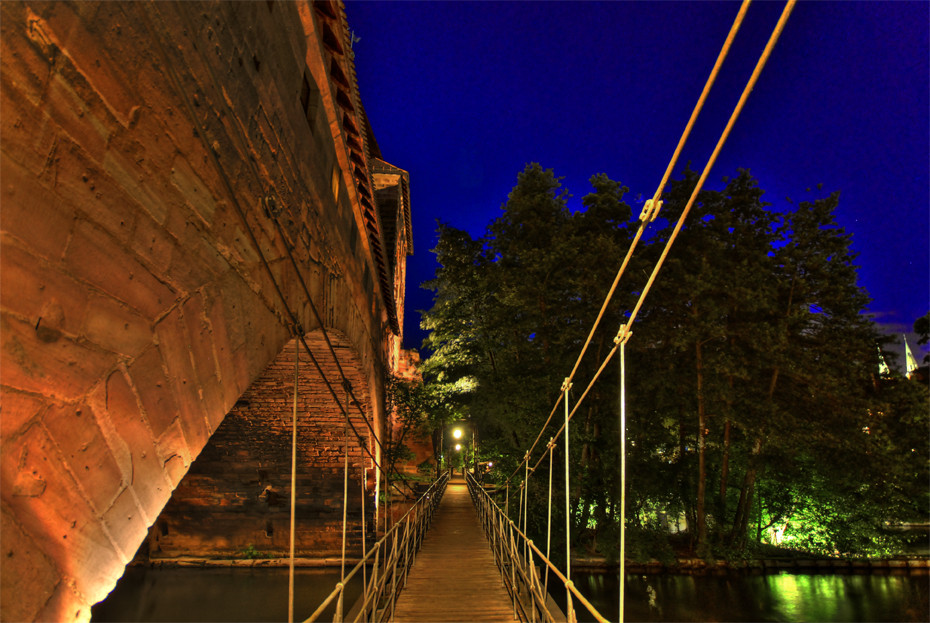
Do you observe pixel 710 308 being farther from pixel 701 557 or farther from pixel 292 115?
pixel 292 115

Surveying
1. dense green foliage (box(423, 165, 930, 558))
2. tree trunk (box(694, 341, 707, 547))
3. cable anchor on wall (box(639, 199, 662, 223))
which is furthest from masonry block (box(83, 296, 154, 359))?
tree trunk (box(694, 341, 707, 547))

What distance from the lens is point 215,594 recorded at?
27.9 ft

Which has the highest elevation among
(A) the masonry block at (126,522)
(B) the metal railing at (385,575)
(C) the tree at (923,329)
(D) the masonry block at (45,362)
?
(C) the tree at (923,329)

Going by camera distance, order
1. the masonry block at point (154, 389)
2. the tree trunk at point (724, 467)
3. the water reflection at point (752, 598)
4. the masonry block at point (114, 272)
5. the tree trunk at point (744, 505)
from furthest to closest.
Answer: the tree trunk at point (744, 505)
the tree trunk at point (724, 467)
the water reflection at point (752, 598)
the masonry block at point (154, 389)
the masonry block at point (114, 272)

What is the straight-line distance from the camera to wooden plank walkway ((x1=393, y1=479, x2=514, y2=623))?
4.91m

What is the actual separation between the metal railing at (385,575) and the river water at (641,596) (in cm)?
246

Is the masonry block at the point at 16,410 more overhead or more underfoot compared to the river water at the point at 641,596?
more overhead

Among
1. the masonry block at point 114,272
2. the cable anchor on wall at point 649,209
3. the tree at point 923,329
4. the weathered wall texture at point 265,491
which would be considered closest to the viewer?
the masonry block at point 114,272

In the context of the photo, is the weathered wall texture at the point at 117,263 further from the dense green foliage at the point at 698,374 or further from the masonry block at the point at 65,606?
the dense green foliage at the point at 698,374

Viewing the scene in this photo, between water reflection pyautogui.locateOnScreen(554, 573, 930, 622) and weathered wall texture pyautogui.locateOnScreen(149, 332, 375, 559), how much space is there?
5.34 m

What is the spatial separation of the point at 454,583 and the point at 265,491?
4.64 metres

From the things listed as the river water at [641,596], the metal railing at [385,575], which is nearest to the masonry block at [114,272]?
the metal railing at [385,575]

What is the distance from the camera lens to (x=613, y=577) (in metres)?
A: 10.7

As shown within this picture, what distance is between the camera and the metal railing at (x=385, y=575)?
3054 millimetres
